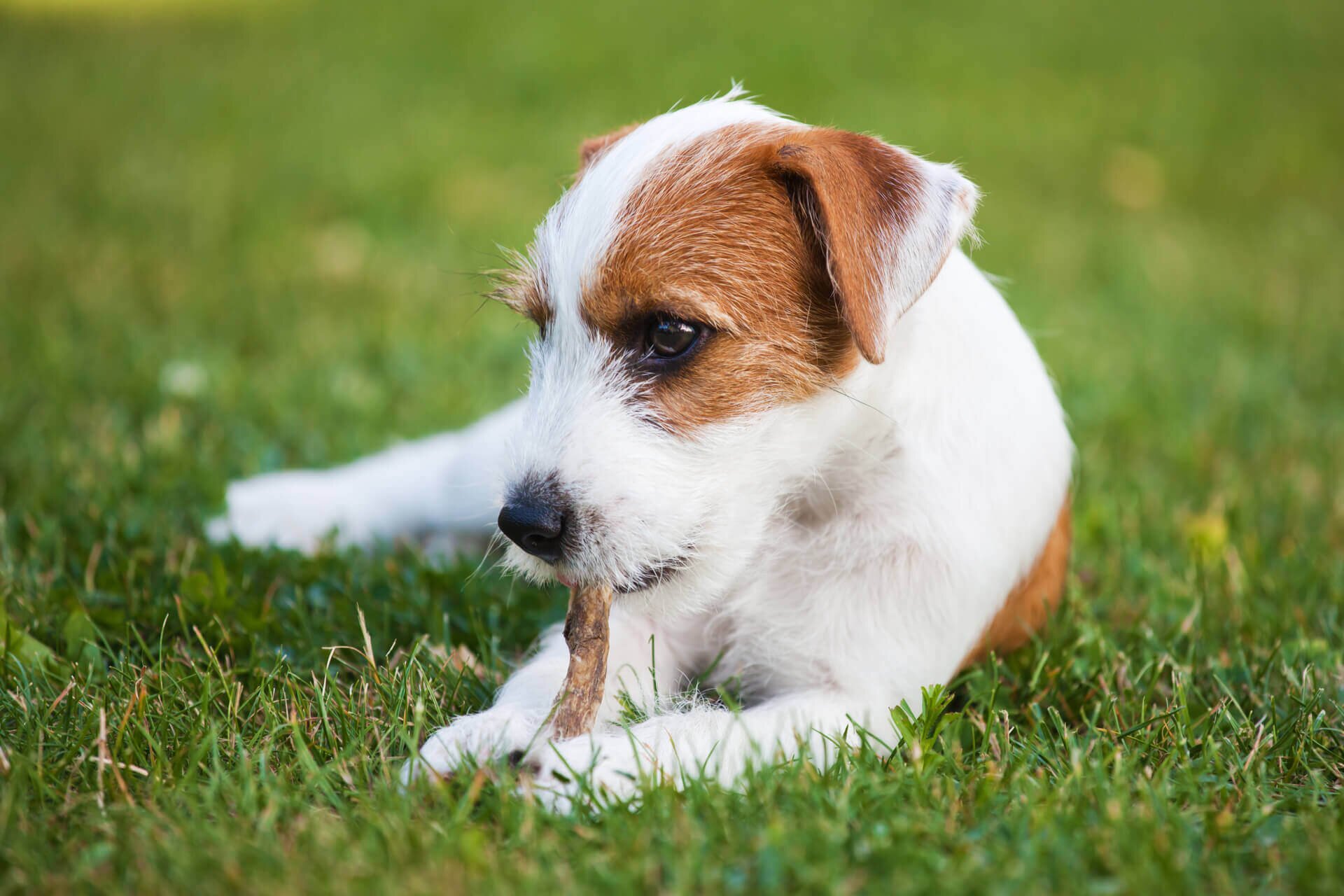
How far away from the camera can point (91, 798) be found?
2.13 meters

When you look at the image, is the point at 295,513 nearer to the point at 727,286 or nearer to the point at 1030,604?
the point at 727,286

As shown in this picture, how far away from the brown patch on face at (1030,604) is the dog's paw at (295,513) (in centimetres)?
204

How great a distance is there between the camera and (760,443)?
106 inches

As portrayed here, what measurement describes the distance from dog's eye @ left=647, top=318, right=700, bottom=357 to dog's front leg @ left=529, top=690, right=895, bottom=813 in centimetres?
81

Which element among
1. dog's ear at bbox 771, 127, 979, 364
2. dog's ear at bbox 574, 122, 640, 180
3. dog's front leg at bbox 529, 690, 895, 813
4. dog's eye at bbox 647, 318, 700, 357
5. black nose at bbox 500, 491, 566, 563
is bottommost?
dog's front leg at bbox 529, 690, 895, 813

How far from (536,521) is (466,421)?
2.96 m

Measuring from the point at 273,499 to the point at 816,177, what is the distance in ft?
7.79

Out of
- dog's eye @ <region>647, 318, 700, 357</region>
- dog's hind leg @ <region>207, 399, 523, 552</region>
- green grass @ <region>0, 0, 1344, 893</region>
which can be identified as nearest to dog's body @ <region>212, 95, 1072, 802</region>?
dog's eye @ <region>647, 318, 700, 357</region>

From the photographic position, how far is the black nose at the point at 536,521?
243 cm

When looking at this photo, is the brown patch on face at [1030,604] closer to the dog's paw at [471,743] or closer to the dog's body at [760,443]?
the dog's body at [760,443]

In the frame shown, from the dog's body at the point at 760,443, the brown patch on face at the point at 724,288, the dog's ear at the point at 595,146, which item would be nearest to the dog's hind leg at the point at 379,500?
the dog's ear at the point at 595,146

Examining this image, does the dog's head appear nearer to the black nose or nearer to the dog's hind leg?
the black nose

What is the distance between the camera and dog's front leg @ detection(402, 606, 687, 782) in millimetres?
2314

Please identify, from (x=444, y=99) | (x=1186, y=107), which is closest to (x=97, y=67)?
(x=444, y=99)
